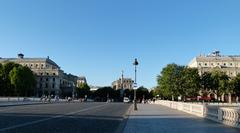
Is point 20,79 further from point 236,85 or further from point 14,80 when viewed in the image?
point 236,85

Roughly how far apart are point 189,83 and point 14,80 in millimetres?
61020

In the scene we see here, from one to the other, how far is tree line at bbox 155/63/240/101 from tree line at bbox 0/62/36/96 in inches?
1965

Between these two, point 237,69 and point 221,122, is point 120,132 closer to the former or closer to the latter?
point 221,122

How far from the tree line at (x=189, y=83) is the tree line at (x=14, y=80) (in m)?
49.9

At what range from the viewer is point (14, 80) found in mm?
136625

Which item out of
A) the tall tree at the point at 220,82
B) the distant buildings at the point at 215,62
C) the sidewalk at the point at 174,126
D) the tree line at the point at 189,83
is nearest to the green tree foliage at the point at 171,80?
the tree line at the point at 189,83

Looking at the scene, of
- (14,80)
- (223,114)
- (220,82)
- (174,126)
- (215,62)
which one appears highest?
(215,62)

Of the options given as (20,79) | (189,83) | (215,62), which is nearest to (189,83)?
(189,83)

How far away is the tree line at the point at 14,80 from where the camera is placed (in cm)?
13762

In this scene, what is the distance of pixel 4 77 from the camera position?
469 feet

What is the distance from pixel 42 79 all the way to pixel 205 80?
91.2 m

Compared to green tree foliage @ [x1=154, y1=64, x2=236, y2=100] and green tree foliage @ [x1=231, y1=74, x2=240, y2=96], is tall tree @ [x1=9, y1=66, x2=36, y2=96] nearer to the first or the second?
green tree foliage @ [x1=154, y1=64, x2=236, y2=100]

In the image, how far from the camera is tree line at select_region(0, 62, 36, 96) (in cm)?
13762

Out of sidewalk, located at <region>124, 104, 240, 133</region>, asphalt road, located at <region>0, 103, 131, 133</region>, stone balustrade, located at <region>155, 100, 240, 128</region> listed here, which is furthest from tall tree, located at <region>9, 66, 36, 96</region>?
sidewalk, located at <region>124, 104, 240, 133</region>
